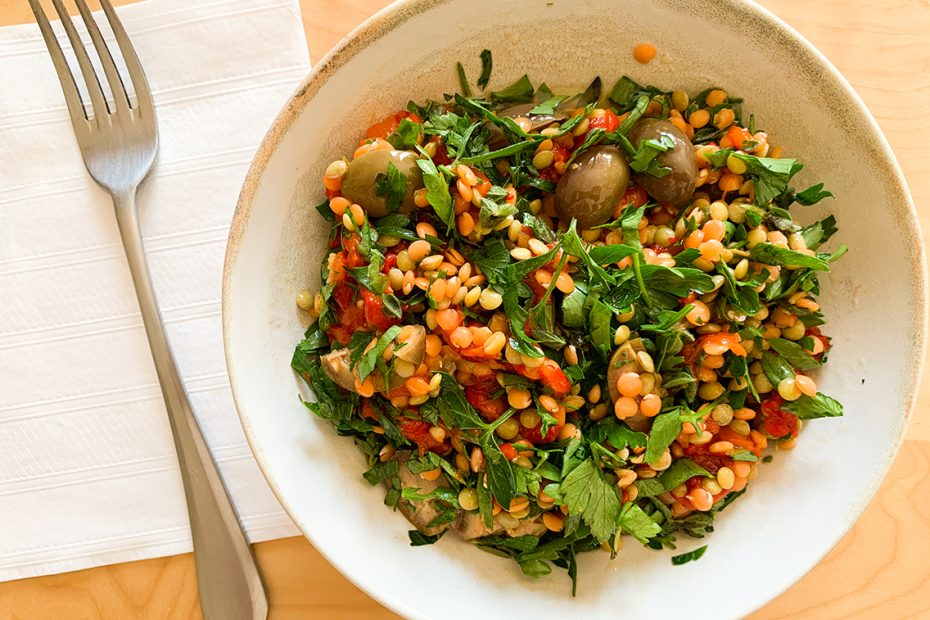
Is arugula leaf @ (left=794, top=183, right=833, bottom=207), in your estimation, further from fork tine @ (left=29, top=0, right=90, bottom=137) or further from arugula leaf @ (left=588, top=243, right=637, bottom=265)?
fork tine @ (left=29, top=0, right=90, bottom=137)

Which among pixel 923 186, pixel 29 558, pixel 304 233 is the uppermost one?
pixel 923 186

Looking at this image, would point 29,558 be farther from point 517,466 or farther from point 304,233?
point 517,466

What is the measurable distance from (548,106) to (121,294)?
108cm

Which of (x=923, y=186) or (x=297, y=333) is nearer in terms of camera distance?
(x=297, y=333)

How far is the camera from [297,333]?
140 centimetres

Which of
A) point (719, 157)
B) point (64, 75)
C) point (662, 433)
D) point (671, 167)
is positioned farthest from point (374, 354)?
point (64, 75)

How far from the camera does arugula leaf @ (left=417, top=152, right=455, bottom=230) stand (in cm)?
123

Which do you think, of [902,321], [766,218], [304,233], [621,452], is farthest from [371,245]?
[902,321]

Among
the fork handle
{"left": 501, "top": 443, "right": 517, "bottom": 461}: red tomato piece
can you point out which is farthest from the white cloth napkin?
{"left": 501, "top": 443, "right": 517, "bottom": 461}: red tomato piece

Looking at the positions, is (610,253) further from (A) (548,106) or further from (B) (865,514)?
(B) (865,514)

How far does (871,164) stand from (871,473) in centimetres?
60

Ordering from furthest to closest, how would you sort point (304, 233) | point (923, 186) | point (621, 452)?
point (923, 186) < point (304, 233) < point (621, 452)

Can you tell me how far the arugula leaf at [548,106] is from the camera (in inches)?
53.5

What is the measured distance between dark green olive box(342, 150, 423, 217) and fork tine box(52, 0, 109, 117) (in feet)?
2.33
